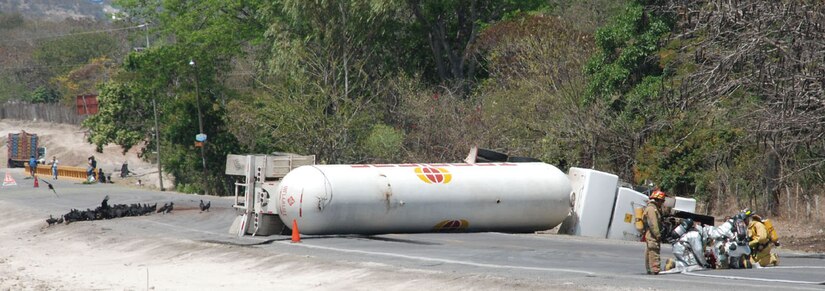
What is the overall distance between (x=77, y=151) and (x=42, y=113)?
23082mm

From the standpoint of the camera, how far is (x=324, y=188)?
28.0 m

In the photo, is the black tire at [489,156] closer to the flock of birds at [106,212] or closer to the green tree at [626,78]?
the green tree at [626,78]

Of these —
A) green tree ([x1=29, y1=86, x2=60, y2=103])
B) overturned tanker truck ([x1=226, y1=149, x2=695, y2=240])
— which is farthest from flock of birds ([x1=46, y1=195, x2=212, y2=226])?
green tree ([x1=29, y1=86, x2=60, y2=103])

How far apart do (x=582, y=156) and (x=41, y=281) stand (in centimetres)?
2224

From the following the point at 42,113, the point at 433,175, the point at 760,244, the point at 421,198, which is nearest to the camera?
the point at 760,244

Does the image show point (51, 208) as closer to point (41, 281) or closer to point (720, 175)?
point (41, 281)

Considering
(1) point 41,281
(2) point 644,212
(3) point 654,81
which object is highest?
(3) point 654,81

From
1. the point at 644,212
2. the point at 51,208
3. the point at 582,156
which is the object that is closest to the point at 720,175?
the point at 582,156

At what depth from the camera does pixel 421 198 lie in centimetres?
2861

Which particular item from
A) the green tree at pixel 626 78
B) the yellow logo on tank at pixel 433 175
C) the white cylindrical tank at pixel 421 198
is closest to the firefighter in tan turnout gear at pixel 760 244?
the white cylindrical tank at pixel 421 198

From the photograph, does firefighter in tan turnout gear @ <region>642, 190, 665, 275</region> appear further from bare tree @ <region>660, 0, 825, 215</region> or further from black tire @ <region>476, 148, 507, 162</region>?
black tire @ <region>476, 148, 507, 162</region>

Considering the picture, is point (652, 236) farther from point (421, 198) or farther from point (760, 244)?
point (421, 198)

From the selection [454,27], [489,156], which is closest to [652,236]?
[489,156]

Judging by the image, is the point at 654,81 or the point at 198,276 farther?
the point at 654,81
